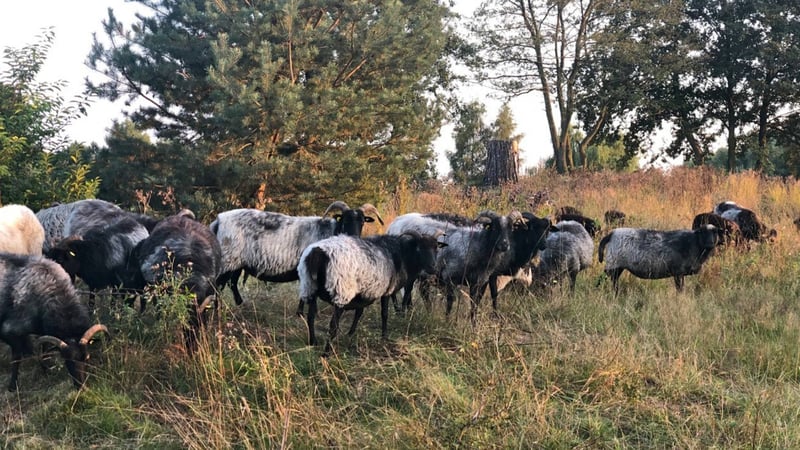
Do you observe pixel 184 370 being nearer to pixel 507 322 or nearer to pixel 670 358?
pixel 507 322

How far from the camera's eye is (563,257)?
8758mm

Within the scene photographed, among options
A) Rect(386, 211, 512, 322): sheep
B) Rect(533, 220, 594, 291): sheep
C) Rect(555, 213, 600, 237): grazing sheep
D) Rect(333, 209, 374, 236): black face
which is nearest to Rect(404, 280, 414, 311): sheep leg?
Rect(386, 211, 512, 322): sheep

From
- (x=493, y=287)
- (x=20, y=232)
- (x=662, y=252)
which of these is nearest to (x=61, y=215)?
(x=20, y=232)

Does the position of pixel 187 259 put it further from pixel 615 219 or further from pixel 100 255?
pixel 615 219

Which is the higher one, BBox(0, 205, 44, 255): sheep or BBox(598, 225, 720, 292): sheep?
BBox(0, 205, 44, 255): sheep

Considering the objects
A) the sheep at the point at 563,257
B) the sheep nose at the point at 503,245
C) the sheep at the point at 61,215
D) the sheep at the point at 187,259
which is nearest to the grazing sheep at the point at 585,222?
the sheep at the point at 563,257

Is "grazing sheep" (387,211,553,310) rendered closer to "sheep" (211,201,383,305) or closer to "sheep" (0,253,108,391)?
"sheep" (211,201,383,305)

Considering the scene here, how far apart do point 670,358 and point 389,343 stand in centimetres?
257

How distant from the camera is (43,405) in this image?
4.99m

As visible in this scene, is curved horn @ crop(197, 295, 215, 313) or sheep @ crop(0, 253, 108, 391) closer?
sheep @ crop(0, 253, 108, 391)

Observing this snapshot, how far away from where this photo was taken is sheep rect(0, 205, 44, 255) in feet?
24.5

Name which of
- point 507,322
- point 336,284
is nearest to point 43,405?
point 336,284

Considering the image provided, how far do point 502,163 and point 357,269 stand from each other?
12.0 metres

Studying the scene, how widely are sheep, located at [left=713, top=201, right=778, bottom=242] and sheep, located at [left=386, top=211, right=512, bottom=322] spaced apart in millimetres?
5322
